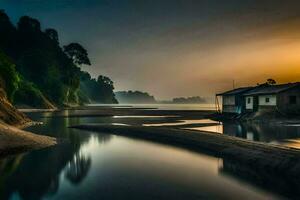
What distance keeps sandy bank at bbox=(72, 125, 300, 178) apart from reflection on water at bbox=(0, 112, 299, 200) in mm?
1154

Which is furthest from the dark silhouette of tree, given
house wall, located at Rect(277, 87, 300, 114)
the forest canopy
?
house wall, located at Rect(277, 87, 300, 114)

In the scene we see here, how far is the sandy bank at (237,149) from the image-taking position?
61.9ft

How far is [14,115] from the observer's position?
44844mm

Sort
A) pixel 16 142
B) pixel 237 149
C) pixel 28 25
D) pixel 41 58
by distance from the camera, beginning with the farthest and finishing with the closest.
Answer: pixel 28 25, pixel 41 58, pixel 16 142, pixel 237 149

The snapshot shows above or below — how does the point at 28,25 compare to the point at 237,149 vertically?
above

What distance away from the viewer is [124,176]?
19594 millimetres

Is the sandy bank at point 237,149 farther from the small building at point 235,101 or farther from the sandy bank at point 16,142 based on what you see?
the small building at point 235,101

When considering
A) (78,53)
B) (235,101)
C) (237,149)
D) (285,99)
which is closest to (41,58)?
(78,53)

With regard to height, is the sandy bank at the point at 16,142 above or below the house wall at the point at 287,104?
below

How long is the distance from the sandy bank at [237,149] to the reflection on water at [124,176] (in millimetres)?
1154

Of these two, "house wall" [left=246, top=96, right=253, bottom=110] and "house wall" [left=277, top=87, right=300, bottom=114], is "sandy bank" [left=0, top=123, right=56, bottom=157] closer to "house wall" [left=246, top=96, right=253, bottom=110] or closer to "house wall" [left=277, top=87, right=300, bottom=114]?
"house wall" [left=277, top=87, right=300, bottom=114]

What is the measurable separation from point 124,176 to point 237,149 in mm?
10451

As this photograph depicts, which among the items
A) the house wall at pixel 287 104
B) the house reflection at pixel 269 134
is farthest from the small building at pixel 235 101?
the house reflection at pixel 269 134

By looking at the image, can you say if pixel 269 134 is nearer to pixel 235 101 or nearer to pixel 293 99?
pixel 293 99
